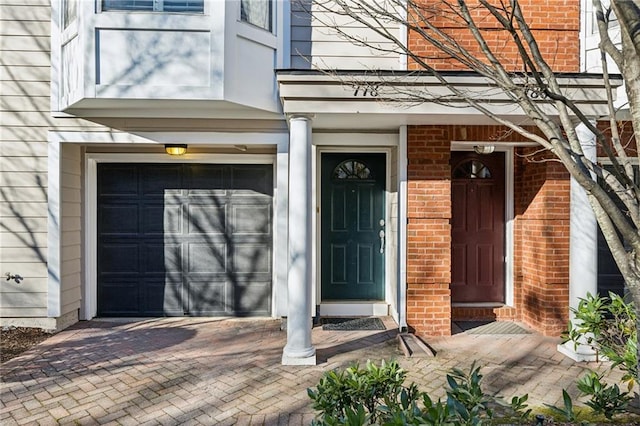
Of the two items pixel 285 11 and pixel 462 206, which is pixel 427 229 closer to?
pixel 462 206

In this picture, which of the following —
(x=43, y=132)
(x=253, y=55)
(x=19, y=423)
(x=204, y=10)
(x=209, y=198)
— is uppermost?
(x=204, y=10)

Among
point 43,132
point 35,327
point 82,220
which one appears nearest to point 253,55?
point 43,132

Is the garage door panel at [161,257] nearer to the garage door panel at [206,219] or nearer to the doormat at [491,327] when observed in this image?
the garage door panel at [206,219]

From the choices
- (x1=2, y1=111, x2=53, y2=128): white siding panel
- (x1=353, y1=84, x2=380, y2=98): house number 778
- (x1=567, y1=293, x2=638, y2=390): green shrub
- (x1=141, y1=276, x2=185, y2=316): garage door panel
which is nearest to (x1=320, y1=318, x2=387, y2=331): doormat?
(x1=141, y1=276, x2=185, y2=316): garage door panel

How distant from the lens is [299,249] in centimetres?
410

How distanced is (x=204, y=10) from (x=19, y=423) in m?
4.02

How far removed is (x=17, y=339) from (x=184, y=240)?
7.08 ft

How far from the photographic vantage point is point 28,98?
507cm

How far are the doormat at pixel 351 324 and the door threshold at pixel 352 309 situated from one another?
12 centimetres

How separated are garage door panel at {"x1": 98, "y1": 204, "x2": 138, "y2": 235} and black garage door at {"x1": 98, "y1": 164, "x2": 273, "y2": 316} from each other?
1cm

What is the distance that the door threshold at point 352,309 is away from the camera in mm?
5625

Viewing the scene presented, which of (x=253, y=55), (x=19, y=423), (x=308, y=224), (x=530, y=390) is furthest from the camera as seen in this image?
(x=253, y=55)

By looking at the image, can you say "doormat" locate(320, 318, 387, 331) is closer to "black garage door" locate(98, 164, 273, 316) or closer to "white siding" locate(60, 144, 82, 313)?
"black garage door" locate(98, 164, 273, 316)

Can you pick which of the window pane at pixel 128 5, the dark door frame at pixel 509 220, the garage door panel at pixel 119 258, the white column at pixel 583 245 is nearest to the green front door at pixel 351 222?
the dark door frame at pixel 509 220
